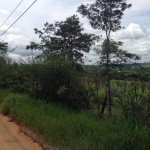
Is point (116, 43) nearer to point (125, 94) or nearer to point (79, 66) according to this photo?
point (79, 66)

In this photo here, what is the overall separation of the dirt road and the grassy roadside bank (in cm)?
25

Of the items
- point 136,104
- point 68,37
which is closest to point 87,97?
point 136,104

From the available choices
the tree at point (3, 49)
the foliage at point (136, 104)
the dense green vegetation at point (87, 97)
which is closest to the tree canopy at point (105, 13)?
the dense green vegetation at point (87, 97)

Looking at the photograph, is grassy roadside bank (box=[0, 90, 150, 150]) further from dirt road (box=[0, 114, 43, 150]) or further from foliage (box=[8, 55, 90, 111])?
foliage (box=[8, 55, 90, 111])

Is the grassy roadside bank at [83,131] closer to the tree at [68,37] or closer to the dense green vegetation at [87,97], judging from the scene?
the dense green vegetation at [87,97]

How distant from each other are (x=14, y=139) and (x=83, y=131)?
172 cm

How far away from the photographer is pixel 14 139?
4.67m

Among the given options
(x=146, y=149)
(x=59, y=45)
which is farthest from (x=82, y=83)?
(x=59, y=45)

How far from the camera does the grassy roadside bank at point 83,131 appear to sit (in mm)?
3367

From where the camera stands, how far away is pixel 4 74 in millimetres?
11258

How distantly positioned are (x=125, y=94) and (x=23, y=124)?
3.03 m

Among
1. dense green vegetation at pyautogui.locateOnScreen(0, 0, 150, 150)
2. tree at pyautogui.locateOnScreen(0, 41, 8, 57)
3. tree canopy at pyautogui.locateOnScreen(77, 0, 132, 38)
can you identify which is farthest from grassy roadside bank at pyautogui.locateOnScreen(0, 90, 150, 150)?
tree at pyautogui.locateOnScreen(0, 41, 8, 57)

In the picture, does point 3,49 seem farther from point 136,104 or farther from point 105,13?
point 136,104

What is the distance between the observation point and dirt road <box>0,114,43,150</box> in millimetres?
4188
